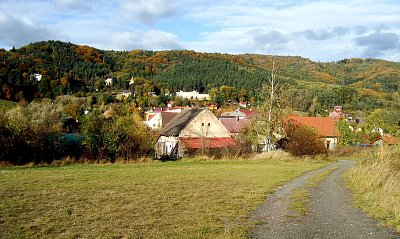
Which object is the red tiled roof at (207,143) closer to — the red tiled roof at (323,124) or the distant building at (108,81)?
the red tiled roof at (323,124)

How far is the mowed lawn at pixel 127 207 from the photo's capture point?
8.90 meters

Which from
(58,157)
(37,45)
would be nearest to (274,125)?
(58,157)

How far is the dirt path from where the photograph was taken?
8.79 metres

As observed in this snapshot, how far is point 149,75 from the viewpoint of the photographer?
159 m

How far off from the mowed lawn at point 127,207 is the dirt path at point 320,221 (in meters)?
0.52

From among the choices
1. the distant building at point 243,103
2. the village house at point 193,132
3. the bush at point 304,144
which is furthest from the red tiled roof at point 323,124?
the distant building at point 243,103

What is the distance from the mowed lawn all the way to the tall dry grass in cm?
327

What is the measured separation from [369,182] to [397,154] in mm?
2885

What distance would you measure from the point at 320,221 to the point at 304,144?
28784 millimetres

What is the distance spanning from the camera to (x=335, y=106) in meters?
121

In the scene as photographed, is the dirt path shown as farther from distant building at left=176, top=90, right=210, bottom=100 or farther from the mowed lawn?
distant building at left=176, top=90, right=210, bottom=100

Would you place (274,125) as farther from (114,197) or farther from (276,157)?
(114,197)

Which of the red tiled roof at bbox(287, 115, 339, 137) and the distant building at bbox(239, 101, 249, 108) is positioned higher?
the distant building at bbox(239, 101, 249, 108)

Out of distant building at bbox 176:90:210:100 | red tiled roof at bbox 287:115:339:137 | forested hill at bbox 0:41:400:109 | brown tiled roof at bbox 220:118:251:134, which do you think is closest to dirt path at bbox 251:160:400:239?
brown tiled roof at bbox 220:118:251:134
